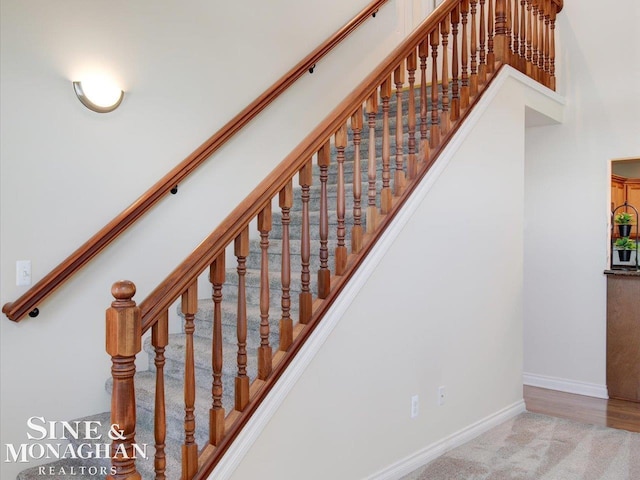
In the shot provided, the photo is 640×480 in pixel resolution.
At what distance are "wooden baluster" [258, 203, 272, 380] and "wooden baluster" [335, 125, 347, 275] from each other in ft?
1.47

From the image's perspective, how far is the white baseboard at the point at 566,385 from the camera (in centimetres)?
445

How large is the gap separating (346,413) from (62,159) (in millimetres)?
1859

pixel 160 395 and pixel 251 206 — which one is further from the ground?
pixel 251 206

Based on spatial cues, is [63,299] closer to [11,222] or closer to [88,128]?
[11,222]

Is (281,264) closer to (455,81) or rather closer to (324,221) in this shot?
(324,221)

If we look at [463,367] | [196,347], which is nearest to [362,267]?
[196,347]

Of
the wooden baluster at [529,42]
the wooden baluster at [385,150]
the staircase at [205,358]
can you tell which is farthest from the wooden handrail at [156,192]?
the wooden baluster at [529,42]

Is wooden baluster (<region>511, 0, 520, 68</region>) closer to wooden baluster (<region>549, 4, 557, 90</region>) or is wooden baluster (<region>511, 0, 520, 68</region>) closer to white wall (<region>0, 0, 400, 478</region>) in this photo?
wooden baluster (<region>549, 4, 557, 90</region>)

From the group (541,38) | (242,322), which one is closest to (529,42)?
(541,38)

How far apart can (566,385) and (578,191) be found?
64.4 inches

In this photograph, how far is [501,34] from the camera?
377 centimetres

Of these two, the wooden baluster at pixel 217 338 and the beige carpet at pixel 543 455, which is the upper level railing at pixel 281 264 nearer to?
the wooden baluster at pixel 217 338

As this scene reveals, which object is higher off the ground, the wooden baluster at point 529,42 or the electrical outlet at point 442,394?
the wooden baluster at point 529,42

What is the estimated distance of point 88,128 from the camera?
111 inches
